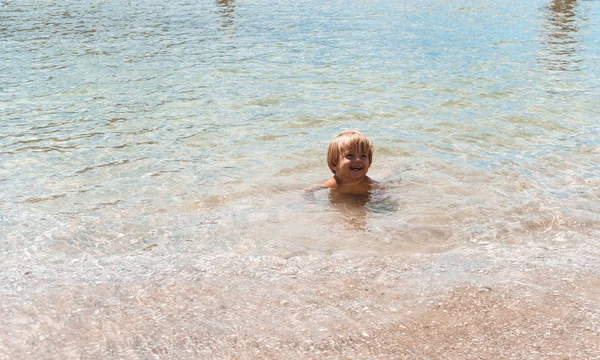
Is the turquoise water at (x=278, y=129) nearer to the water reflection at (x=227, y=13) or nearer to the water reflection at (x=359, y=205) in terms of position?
the water reflection at (x=359, y=205)

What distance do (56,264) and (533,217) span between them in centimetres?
356

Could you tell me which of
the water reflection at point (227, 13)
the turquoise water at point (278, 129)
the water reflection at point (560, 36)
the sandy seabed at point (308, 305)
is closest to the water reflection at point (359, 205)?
the turquoise water at point (278, 129)

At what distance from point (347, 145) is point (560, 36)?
10.3m

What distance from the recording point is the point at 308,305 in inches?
157

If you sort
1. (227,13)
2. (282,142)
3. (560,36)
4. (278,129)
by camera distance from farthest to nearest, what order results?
(227,13) → (560,36) → (278,129) → (282,142)

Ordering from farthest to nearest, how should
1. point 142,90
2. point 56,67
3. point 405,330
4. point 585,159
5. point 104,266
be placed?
point 56,67, point 142,90, point 585,159, point 104,266, point 405,330

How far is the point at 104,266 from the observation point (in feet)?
15.2

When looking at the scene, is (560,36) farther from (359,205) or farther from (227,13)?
(359,205)

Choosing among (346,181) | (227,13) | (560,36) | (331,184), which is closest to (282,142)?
(331,184)

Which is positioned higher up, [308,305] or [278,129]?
[308,305]

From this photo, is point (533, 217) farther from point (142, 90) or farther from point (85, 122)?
point (142, 90)

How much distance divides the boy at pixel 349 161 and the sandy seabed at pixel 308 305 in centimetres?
149

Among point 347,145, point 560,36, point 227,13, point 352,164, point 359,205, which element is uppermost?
point 347,145

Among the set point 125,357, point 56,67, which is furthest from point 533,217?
point 56,67
